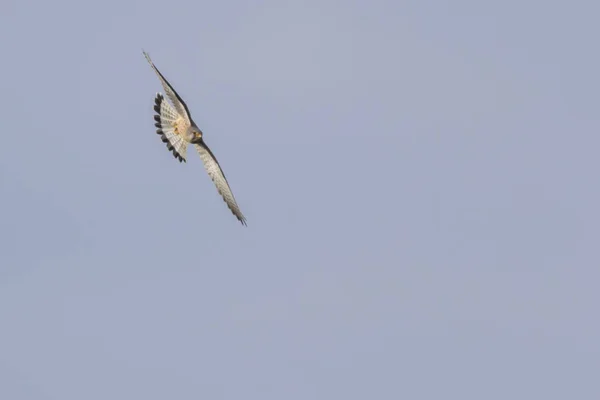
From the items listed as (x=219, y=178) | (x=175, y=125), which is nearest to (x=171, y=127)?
(x=175, y=125)

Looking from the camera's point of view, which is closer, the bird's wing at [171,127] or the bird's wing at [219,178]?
the bird's wing at [171,127]

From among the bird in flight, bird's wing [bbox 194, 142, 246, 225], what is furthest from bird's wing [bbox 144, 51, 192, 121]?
bird's wing [bbox 194, 142, 246, 225]

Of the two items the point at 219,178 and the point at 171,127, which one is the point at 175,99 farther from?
the point at 219,178

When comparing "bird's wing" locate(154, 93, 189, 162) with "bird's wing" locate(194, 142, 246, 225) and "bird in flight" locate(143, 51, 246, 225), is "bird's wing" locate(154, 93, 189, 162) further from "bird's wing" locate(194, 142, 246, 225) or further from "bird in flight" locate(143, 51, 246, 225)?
"bird's wing" locate(194, 142, 246, 225)

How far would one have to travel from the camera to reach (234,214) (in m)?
52.8

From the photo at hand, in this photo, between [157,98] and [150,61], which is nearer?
[150,61]

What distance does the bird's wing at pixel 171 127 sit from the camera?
49688 mm

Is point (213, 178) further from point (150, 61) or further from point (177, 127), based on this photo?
point (150, 61)

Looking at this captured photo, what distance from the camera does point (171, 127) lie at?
164ft

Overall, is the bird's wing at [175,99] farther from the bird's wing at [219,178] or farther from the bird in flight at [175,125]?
the bird's wing at [219,178]

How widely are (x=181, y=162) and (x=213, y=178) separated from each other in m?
4.27

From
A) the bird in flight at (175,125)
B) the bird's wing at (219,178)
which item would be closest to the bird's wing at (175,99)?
the bird in flight at (175,125)

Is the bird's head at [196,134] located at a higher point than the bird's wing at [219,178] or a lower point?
lower

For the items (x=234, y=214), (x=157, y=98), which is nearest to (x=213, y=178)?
(x=234, y=214)
